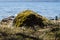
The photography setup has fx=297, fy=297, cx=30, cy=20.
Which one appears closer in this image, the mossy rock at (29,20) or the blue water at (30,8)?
the mossy rock at (29,20)

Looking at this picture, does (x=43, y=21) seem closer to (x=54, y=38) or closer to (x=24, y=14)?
(x=24, y=14)

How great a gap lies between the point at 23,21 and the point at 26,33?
2086mm

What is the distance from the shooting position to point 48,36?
8523mm

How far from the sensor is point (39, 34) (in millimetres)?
8812

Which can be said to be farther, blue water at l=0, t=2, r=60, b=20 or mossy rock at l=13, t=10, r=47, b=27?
blue water at l=0, t=2, r=60, b=20

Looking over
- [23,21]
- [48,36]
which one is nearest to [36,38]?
[48,36]

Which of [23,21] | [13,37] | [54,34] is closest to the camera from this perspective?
[13,37]

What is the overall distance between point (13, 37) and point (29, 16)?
2.94 metres

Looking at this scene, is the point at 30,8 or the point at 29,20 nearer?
the point at 29,20

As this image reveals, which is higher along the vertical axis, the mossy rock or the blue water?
the mossy rock

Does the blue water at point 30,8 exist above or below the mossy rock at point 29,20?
below

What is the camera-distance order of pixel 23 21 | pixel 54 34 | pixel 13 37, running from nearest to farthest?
pixel 13 37 < pixel 54 34 < pixel 23 21

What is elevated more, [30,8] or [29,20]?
[29,20]

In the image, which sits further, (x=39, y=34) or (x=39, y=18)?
(x=39, y=18)
